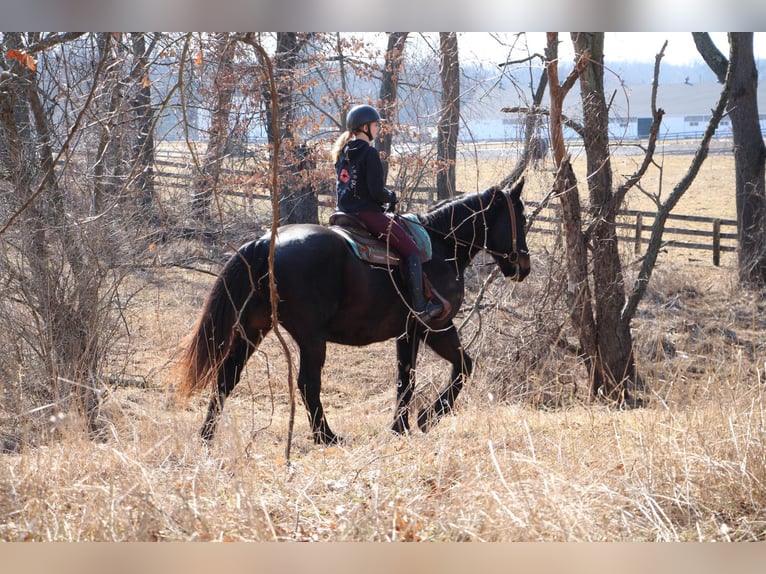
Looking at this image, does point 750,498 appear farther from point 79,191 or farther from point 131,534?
point 79,191

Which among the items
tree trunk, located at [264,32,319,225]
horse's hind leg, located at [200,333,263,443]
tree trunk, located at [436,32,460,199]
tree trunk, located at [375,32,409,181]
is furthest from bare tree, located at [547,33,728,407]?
tree trunk, located at [264,32,319,225]

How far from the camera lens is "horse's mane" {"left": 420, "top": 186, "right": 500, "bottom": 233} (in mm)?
7633

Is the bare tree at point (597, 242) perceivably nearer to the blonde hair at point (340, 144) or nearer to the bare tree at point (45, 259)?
the blonde hair at point (340, 144)

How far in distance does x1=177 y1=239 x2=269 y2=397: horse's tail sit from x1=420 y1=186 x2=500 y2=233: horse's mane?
179cm

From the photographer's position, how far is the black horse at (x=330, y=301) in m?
6.45

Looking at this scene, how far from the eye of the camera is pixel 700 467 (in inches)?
184

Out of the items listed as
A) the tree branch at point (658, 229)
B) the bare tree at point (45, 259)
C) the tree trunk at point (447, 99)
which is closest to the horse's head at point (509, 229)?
the tree trunk at point (447, 99)

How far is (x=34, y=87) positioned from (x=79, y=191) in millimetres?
1130

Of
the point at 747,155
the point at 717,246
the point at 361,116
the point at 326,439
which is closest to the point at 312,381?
the point at 326,439

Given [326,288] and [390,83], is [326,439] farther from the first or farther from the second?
[390,83]

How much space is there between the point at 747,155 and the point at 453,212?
490 inches

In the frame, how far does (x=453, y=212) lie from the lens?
7660 mm

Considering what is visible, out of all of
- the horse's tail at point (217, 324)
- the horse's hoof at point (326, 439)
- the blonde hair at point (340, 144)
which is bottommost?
the horse's hoof at point (326, 439)

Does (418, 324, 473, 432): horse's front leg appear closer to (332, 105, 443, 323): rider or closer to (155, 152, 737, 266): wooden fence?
(332, 105, 443, 323): rider
